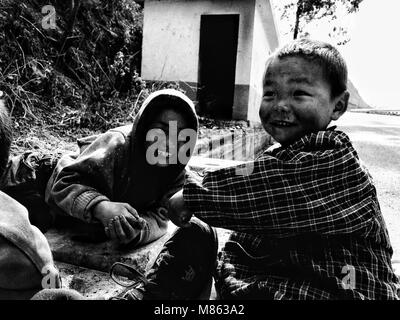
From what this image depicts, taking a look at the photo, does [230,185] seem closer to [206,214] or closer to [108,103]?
[206,214]

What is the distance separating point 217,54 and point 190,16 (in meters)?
1.13

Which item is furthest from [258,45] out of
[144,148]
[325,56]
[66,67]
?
[325,56]

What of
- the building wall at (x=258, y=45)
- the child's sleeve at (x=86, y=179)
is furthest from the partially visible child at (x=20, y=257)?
the building wall at (x=258, y=45)

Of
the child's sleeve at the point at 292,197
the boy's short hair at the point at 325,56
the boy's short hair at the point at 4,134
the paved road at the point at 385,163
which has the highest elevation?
the boy's short hair at the point at 325,56

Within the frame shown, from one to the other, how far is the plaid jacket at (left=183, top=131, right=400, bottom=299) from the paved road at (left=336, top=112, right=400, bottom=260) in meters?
1.29

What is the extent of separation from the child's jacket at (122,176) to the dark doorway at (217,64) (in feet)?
19.8

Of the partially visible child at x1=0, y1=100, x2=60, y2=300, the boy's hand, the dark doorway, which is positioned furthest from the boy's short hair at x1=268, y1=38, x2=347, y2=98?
the dark doorway

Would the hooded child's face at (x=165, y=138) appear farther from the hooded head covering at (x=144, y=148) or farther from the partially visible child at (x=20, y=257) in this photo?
the partially visible child at (x=20, y=257)

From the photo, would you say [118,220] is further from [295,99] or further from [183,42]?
[183,42]

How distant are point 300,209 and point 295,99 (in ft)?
1.31

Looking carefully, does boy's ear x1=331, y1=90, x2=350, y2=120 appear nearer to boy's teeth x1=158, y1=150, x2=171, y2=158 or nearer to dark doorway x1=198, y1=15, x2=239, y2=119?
boy's teeth x1=158, y1=150, x2=171, y2=158

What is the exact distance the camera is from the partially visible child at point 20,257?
972 mm

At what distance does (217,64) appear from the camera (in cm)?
878
